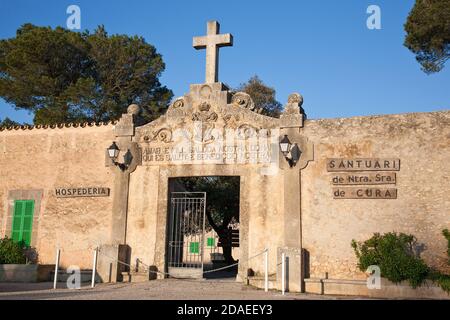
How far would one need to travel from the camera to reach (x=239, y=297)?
8789 millimetres

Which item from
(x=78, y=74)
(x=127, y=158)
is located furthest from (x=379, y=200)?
(x=78, y=74)

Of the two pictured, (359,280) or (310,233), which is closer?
(359,280)

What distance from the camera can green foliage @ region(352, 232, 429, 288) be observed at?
951 centimetres

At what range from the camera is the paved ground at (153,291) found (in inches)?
352

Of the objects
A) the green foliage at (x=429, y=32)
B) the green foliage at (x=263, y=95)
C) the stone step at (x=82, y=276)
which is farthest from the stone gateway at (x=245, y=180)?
the green foliage at (x=263, y=95)

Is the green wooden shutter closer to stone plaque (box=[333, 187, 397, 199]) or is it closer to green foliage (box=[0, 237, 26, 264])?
green foliage (box=[0, 237, 26, 264])

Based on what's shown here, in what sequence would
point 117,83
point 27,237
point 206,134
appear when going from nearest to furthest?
1. point 206,134
2. point 27,237
3. point 117,83

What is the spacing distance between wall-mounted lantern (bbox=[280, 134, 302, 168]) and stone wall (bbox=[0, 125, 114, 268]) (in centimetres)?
464

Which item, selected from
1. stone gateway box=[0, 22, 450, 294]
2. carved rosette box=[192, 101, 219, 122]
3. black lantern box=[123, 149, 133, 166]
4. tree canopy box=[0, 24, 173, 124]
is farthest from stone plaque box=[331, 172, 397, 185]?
tree canopy box=[0, 24, 173, 124]

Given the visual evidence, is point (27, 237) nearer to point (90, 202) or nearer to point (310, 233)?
point (90, 202)

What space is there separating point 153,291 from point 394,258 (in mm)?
4847

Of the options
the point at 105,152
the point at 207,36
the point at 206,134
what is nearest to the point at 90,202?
the point at 105,152
